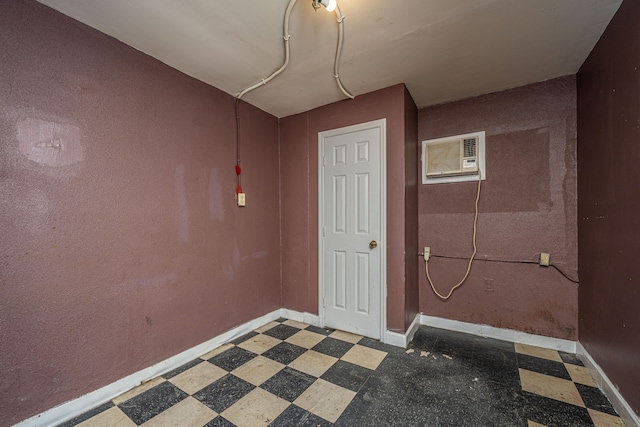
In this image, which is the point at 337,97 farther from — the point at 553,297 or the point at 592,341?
the point at 592,341

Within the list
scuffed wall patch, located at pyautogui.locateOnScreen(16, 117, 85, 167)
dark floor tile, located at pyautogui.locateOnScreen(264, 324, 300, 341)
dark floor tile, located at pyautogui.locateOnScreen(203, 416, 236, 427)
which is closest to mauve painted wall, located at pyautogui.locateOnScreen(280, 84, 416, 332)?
dark floor tile, located at pyautogui.locateOnScreen(264, 324, 300, 341)

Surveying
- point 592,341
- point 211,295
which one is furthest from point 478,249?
point 211,295

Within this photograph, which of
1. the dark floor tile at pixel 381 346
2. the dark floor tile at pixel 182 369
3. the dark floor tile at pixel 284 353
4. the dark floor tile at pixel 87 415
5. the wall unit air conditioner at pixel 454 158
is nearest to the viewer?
the dark floor tile at pixel 87 415

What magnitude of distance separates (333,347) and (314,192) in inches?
62.0

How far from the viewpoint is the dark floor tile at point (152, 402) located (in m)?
1.55

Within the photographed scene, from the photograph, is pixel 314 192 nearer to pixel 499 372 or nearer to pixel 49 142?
pixel 49 142

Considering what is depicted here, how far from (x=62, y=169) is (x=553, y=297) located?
382 cm

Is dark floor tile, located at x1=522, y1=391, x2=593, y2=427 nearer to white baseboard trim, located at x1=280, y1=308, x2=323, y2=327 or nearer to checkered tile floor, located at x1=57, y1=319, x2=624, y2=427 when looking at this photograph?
checkered tile floor, located at x1=57, y1=319, x2=624, y2=427

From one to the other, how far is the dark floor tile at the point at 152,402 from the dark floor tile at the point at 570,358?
9.57ft

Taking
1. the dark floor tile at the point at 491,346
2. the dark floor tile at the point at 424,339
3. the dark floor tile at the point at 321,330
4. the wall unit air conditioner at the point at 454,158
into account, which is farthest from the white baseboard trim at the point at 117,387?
the wall unit air conditioner at the point at 454,158

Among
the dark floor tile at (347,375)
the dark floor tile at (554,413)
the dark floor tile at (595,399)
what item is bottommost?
A: the dark floor tile at (347,375)

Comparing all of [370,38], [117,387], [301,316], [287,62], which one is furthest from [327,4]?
[301,316]

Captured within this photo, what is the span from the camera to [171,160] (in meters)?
2.05

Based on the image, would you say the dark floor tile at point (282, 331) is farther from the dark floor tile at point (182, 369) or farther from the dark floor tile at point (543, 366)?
the dark floor tile at point (543, 366)
